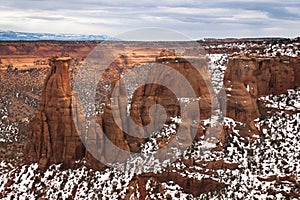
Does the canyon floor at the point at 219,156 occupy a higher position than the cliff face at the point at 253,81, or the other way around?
the cliff face at the point at 253,81

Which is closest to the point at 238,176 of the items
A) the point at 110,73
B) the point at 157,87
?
the point at 157,87

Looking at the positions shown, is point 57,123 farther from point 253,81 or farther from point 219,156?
point 253,81

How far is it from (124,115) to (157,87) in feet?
15.3

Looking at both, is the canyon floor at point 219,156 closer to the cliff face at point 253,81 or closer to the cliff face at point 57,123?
the cliff face at point 253,81

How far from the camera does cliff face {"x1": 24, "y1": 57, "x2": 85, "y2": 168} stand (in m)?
50.1

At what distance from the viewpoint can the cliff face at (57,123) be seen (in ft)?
164

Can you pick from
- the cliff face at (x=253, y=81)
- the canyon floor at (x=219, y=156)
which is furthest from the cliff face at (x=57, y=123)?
the cliff face at (x=253, y=81)

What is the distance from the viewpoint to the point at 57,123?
50844 millimetres

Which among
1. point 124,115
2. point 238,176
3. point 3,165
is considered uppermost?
point 124,115

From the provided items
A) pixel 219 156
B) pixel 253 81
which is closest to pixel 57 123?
pixel 219 156

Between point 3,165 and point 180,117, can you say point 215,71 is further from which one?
point 3,165

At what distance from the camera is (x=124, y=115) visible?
5016cm

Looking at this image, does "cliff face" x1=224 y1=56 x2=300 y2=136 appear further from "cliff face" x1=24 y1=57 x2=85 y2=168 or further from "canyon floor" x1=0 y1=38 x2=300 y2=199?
"cliff face" x1=24 y1=57 x2=85 y2=168

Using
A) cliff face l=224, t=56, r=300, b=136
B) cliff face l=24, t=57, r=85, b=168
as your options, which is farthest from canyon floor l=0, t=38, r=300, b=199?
cliff face l=24, t=57, r=85, b=168
